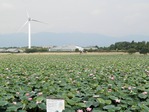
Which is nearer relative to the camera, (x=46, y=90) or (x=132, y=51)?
(x=46, y=90)

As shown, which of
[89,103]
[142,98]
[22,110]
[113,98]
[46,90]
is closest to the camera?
[22,110]

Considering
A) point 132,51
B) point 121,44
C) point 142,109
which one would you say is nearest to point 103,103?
point 142,109

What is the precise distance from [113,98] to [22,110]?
1.22 metres

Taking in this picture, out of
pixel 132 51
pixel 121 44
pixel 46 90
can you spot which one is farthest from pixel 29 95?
pixel 121 44

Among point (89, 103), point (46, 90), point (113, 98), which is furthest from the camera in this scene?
point (46, 90)

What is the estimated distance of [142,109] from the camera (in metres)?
3.31

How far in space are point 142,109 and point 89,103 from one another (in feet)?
2.06

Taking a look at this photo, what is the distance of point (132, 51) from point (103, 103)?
196ft

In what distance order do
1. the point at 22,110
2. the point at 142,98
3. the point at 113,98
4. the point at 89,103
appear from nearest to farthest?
the point at 22,110
the point at 89,103
the point at 113,98
the point at 142,98

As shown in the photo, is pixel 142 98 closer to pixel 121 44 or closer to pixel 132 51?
pixel 132 51

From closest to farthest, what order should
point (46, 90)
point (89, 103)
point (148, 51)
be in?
point (89, 103) < point (46, 90) < point (148, 51)

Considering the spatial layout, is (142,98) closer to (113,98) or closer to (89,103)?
(113,98)

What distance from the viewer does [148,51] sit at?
61.2 metres

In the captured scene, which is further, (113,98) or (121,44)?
(121,44)
